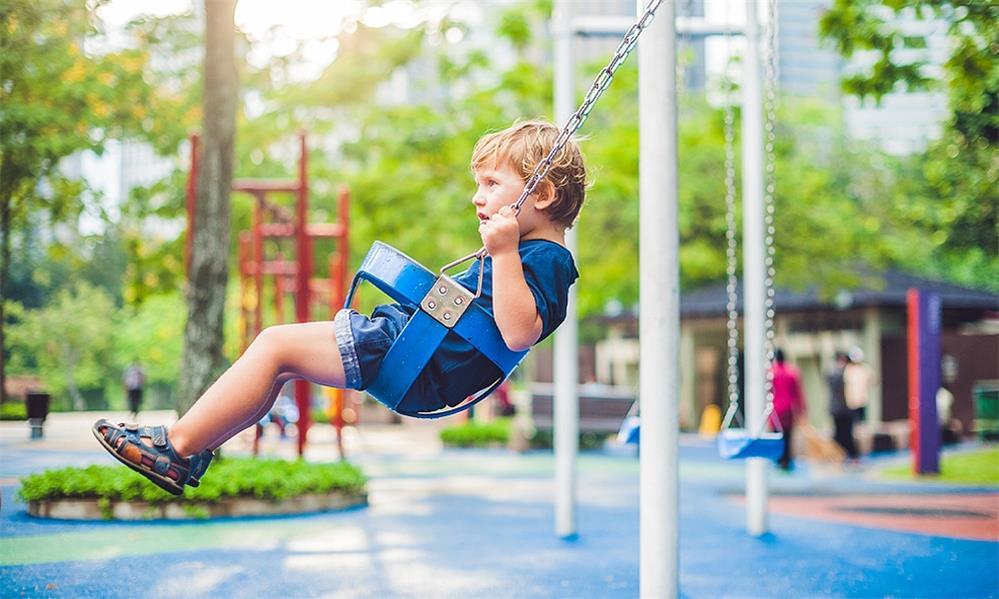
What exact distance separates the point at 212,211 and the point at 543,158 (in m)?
6.36

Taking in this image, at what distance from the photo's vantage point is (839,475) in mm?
16062

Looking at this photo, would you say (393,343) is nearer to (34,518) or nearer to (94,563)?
(94,563)

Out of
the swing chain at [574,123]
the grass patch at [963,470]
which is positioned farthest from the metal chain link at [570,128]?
the grass patch at [963,470]

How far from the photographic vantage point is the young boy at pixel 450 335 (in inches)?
128

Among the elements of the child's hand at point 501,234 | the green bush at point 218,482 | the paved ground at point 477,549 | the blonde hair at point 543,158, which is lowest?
the paved ground at point 477,549

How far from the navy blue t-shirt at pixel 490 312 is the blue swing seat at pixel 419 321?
1.4 inches

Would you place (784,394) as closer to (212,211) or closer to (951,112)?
(951,112)

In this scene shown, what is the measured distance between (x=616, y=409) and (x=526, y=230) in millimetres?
17889

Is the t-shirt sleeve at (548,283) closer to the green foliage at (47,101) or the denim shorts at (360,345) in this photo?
the denim shorts at (360,345)

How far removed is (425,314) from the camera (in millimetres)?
3324

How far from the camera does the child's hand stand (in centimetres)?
326

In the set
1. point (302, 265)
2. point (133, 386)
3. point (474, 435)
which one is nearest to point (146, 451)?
point (133, 386)

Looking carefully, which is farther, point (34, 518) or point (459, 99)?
point (459, 99)

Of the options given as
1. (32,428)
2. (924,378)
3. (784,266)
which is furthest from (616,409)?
(32,428)
